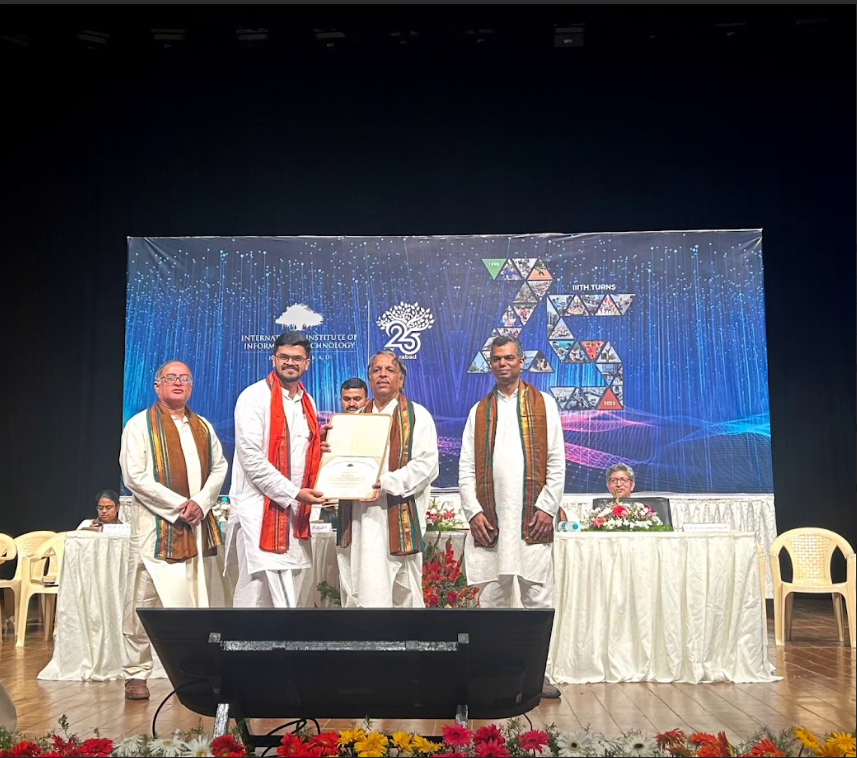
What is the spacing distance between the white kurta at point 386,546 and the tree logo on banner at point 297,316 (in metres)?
4.61

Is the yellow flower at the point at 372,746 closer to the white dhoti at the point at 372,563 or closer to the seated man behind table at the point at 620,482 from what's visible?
the white dhoti at the point at 372,563

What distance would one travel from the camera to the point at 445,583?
16.2ft

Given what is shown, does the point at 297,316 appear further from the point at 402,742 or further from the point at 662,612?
the point at 402,742

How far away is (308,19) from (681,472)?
200 inches

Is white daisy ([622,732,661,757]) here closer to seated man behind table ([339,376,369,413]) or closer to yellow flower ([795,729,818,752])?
yellow flower ([795,729,818,752])

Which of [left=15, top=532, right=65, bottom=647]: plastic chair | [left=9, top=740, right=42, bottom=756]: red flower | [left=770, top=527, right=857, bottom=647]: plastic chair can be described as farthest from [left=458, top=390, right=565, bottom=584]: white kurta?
[left=15, top=532, right=65, bottom=647]: plastic chair

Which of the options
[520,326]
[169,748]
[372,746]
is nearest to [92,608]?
[169,748]

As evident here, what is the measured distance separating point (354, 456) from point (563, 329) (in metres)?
4.90

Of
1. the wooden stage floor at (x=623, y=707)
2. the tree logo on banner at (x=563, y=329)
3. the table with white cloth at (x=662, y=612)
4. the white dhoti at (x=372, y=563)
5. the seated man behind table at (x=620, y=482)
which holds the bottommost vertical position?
the wooden stage floor at (x=623, y=707)

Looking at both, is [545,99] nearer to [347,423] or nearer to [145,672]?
[347,423]

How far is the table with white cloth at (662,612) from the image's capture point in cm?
505

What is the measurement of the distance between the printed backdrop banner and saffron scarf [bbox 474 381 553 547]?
4.00 metres

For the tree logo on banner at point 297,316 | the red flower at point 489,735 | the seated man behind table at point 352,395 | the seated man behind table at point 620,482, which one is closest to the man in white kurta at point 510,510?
the seated man behind table at point 352,395

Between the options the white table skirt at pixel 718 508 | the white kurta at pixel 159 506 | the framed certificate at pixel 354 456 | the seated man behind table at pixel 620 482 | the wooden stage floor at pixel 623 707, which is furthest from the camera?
the white table skirt at pixel 718 508
